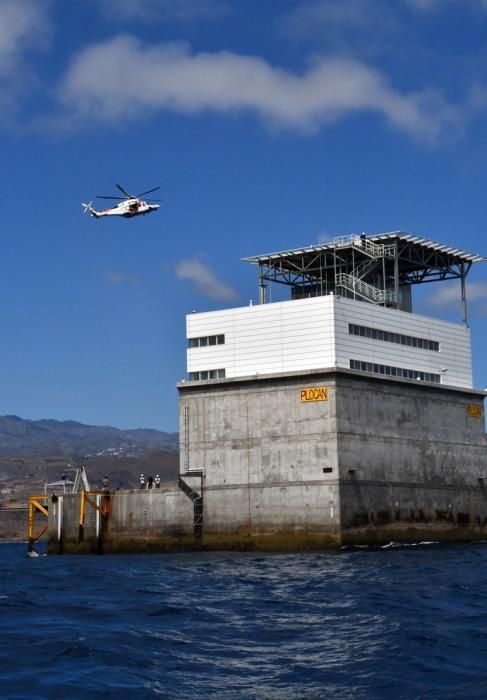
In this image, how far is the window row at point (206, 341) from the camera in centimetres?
9394

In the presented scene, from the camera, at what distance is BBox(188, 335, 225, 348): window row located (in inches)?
3698

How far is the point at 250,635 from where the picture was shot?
37.4m

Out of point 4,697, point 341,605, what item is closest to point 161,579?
point 341,605

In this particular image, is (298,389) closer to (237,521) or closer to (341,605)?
(237,521)

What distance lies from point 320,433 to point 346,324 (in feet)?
30.5

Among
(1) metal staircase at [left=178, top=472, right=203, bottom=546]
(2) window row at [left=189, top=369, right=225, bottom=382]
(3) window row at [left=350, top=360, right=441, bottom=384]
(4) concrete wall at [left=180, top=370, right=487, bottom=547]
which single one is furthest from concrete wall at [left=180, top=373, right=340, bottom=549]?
(3) window row at [left=350, top=360, right=441, bottom=384]

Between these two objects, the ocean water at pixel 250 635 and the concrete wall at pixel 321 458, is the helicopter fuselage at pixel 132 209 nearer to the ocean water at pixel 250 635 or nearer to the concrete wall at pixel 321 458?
the concrete wall at pixel 321 458

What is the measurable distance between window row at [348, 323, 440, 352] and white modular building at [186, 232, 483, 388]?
8 cm

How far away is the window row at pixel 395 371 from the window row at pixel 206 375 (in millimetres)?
10981

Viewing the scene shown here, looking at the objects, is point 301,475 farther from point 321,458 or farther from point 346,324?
point 346,324

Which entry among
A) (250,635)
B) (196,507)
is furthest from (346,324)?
(250,635)

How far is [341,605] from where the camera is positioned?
4538 cm

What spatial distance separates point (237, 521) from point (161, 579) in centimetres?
2706

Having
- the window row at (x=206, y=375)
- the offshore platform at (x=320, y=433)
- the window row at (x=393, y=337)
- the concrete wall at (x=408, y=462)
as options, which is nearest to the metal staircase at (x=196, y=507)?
the offshore platform at (x=320, y=433)
